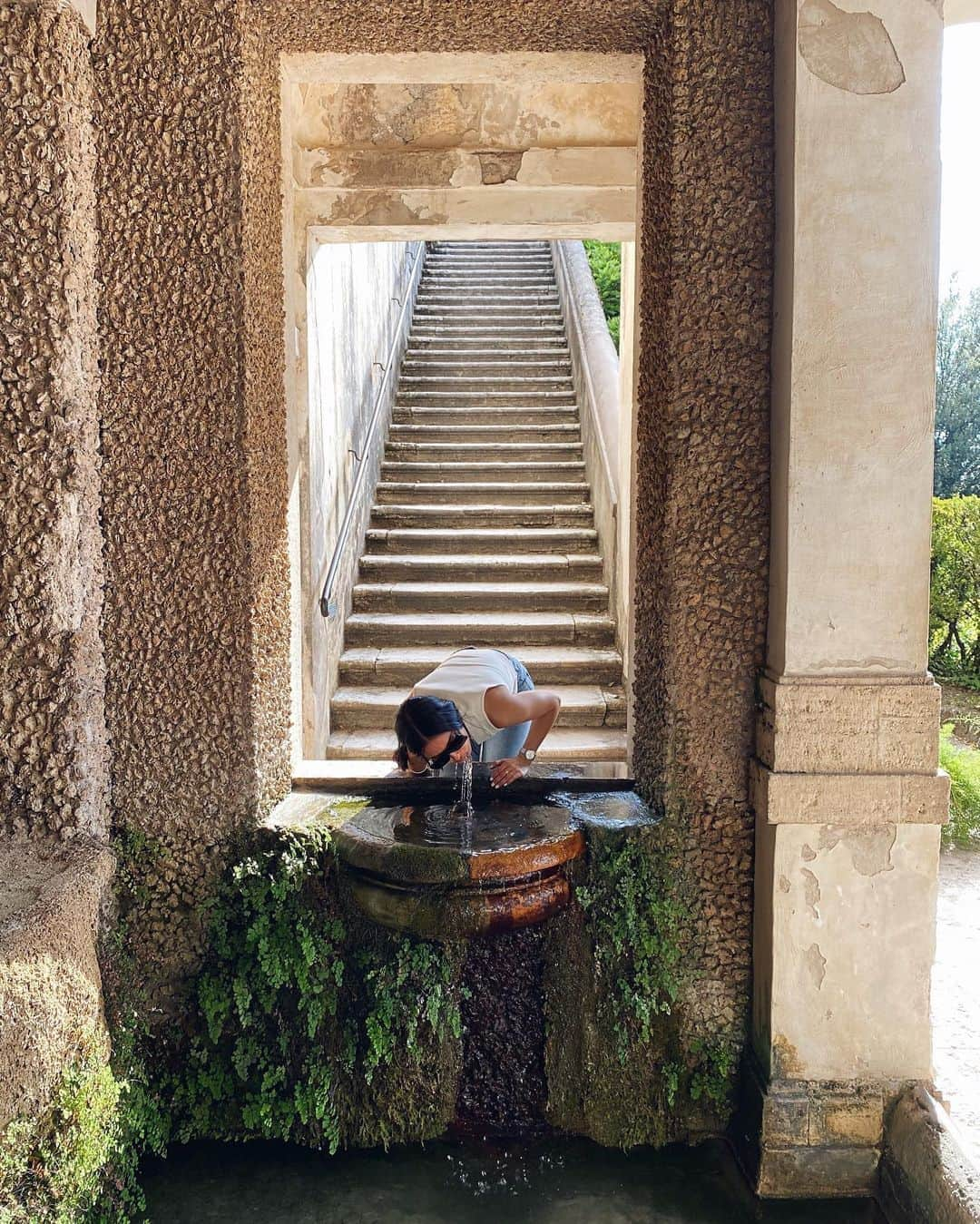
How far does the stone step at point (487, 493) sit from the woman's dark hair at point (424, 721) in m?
4.17

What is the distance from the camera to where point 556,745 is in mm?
4957

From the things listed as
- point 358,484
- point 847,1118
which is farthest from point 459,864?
point 358,484

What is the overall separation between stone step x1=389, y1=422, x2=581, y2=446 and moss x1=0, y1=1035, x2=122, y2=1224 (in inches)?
236

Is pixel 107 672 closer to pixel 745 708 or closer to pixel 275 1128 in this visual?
pixel 275 1128

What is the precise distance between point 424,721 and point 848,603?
1.36 meters

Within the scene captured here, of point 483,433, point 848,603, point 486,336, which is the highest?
point 486,336

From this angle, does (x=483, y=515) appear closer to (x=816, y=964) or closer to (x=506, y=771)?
(x=506, y=771)

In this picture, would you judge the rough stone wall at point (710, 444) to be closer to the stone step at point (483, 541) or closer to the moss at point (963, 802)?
the moss at point (963, 802)

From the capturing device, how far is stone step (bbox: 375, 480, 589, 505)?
Result: 726 centimetres

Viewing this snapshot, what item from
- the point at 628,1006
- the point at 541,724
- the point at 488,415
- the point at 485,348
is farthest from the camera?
the point at 485,348

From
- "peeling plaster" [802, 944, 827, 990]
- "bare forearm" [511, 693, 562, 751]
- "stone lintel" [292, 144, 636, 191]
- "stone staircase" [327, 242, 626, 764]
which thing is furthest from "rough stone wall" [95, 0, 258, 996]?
"stone staircase" [327, 242, 626, 764]

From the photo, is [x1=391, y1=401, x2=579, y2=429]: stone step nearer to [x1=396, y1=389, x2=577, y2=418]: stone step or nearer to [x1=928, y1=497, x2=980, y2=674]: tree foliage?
[x1=396, y1=389, x2=577, y2=418]: stone step

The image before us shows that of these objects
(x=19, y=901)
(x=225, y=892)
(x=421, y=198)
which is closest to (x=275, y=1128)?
(x=225, y=892)

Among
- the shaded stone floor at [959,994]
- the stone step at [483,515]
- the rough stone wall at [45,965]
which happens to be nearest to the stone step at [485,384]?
the stone step at [483,515]
